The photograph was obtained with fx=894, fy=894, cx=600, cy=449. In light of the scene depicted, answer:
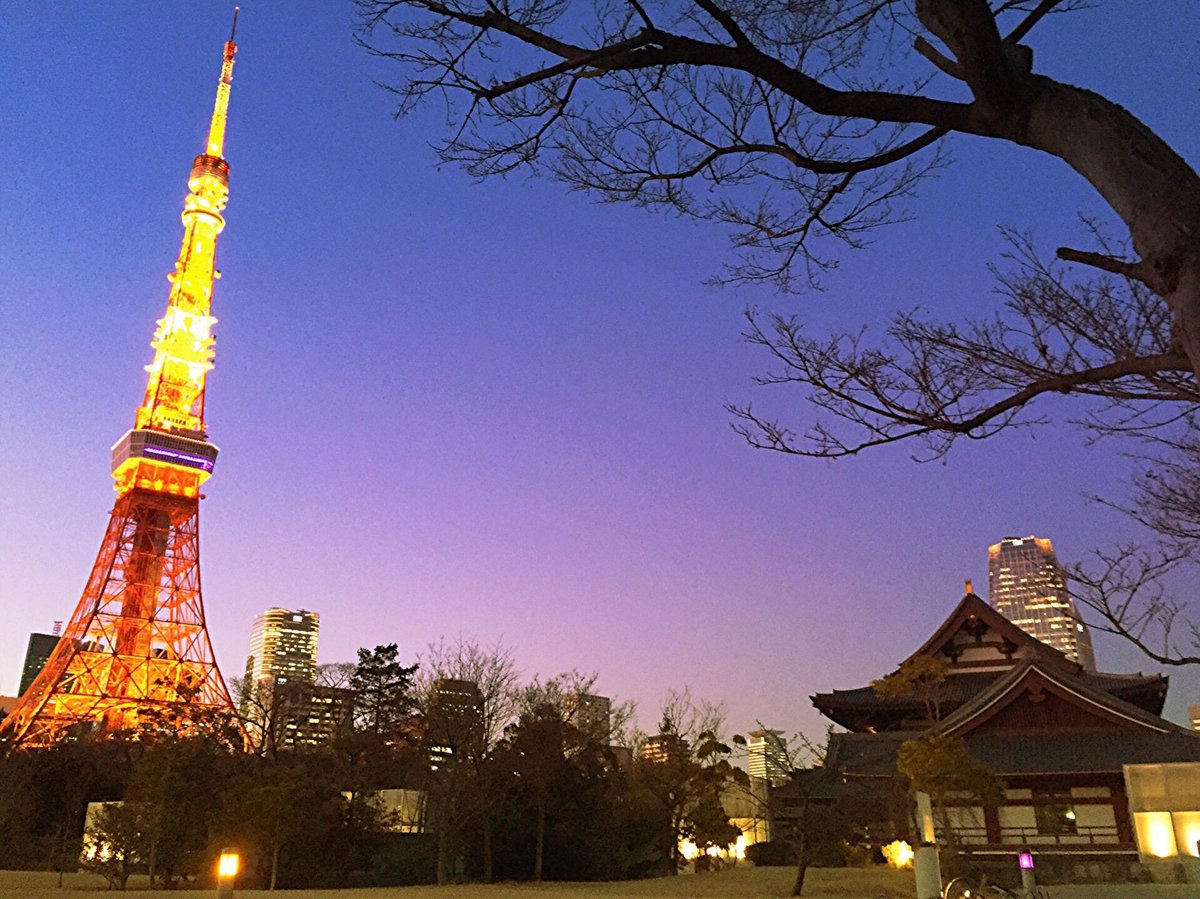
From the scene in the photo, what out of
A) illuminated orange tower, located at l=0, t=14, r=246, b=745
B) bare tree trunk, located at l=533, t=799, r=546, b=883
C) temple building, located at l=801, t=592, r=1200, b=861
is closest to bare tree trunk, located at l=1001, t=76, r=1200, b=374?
temple building, located at l=801, t=592, r=1200, b=861

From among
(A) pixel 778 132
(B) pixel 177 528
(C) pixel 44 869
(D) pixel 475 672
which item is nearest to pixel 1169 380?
(A) pixel 778 132

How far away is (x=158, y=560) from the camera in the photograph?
41.5m

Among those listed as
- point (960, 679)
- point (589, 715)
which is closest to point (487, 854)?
point (589, 715)

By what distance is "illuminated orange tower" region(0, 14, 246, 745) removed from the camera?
120 feet

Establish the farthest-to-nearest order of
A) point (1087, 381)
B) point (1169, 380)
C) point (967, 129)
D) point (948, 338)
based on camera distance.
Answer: point (948, 338), point (1169, 380), point (1087, 381), point (967, 129)

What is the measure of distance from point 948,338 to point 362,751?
56.4 feet

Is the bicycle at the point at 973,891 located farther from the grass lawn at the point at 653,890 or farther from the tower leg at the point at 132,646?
the tower leg at the point at 132,646

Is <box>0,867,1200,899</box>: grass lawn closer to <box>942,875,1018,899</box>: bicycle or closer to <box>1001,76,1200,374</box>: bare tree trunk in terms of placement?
<box>942,875,1018,899</box>: bicycle

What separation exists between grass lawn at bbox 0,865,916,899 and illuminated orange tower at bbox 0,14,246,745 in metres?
16.8

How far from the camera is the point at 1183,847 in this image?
50.6ft

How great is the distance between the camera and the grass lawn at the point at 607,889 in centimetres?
1448

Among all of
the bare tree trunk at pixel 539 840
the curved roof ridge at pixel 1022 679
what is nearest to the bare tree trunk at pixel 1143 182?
the curved roof ridge at pixel 1022 679

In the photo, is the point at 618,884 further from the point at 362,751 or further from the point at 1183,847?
the point at 1183,847

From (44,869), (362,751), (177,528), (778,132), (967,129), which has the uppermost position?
(177,528)
